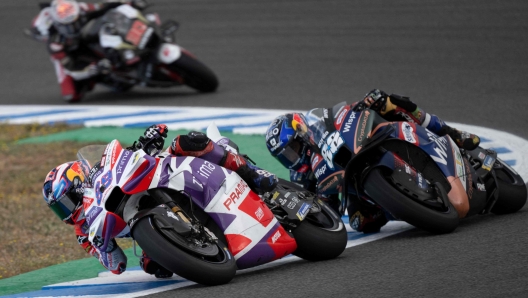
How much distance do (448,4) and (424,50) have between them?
212 cm

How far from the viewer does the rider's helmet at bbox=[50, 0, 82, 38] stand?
45.2 ft

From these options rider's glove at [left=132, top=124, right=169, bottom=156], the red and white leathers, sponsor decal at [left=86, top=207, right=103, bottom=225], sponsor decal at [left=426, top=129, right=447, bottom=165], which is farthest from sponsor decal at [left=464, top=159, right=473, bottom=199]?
the red and white leathers

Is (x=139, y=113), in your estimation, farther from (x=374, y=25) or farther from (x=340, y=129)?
(x=340, y=129)

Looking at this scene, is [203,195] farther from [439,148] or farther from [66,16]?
[66,16]

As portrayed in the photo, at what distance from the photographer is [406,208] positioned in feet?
20.5

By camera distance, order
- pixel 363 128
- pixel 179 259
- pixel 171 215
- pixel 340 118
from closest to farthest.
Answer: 1. pixel 179 259
2. pixel 171 215
3. pixel 363 128
4. pixel 340 118

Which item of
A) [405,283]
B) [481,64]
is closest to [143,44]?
[481,64]

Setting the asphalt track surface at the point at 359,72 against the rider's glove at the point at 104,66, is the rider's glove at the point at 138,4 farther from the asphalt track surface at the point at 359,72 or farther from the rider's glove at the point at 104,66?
the asphalt track surface at the point at 359,72

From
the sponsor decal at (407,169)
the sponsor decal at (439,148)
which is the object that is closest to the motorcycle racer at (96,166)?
the sponsor decal at (407,169)

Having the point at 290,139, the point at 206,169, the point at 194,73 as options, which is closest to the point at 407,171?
the point at 290,139

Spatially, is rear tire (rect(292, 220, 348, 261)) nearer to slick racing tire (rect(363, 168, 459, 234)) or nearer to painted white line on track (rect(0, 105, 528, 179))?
slick racing tire (rect(363, 168, 459, 234))

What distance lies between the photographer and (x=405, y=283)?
17.3 ft

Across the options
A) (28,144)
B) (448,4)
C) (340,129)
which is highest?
(340,129)

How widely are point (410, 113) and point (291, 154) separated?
38.2 inches
